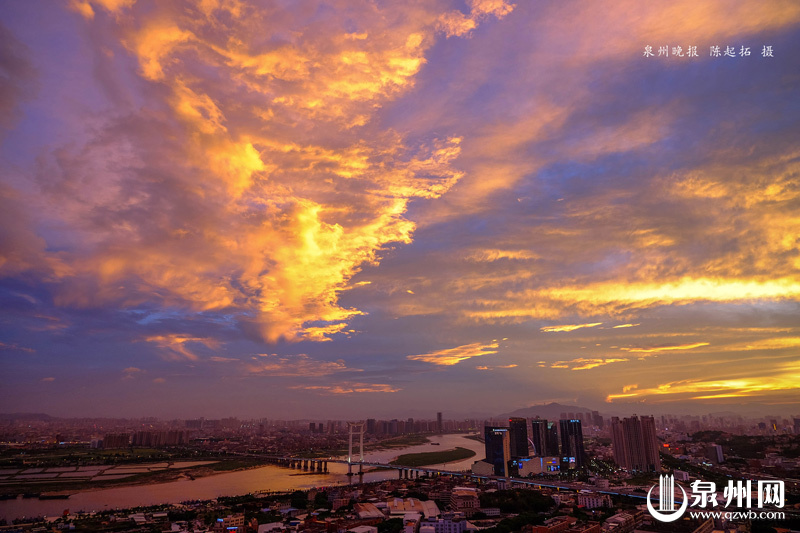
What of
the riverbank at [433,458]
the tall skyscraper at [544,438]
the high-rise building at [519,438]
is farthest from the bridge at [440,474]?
the tall skyscraper at [544,438]

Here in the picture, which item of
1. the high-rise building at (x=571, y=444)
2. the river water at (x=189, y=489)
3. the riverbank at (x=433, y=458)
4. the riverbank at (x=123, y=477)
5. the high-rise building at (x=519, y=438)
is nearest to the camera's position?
the river water at (x=189, y=489)

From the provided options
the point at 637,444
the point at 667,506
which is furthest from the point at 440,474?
the point at 667,506

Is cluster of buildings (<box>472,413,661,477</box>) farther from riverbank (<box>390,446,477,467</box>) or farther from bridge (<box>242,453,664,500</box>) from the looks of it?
riverbank (<box>390,446,477,467</box>)

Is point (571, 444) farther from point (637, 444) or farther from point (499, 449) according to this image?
point (499, 449)

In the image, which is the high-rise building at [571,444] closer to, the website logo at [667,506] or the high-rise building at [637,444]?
the high-rise building at [637,444]

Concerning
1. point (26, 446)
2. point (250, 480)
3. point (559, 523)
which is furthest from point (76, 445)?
point (559, 523)

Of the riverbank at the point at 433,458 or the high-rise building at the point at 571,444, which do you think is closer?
the high-rise building at the point at 571,444

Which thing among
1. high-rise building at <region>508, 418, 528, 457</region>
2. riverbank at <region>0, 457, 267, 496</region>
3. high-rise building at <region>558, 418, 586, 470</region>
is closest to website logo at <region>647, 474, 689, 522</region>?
high-rise building at <region>558, 418, 586, 470</region>

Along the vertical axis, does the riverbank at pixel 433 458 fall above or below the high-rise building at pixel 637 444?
below
